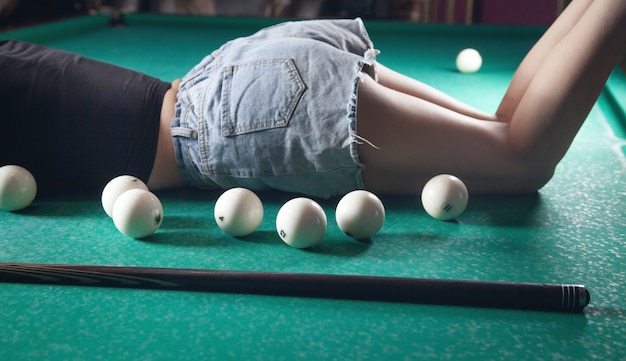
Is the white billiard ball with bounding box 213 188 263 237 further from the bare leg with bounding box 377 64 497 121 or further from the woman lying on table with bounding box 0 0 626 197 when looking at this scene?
the bare leg with bounding box 377 64 497 121

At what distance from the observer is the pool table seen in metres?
0.89

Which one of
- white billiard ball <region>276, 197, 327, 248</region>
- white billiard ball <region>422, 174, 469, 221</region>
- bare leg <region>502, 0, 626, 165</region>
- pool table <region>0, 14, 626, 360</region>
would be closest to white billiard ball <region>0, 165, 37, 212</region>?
pool table <region>0, 14, 626, 360</region>

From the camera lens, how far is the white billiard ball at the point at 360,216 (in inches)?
46.7

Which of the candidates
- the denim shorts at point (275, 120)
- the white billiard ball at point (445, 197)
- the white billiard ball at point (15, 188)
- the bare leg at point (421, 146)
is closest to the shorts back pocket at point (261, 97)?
the denim shorts at point (275, 120)

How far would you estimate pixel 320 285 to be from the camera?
1012 millimetres

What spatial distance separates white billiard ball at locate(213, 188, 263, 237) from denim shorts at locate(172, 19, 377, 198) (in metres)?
0.14

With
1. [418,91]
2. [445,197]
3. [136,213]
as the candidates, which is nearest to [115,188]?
[136,213]

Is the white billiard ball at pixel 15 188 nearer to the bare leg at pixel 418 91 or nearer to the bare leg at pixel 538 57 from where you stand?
the bare leg at pixel 418 91

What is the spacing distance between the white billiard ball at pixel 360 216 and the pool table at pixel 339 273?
3 cm

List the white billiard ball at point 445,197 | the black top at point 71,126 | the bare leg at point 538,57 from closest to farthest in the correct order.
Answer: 1. the white billiard ball at point 445,197
2. the black top at point 71,126
3. the bare leg at point 538,57

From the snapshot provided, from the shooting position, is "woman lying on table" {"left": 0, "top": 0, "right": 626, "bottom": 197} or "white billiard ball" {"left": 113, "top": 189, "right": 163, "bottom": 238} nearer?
"white billiard ball" {"left": 113, "top": 189, "right": 163, "bottom": 238}

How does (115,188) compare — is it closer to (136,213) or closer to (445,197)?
(136,213)

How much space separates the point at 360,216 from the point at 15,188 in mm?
682

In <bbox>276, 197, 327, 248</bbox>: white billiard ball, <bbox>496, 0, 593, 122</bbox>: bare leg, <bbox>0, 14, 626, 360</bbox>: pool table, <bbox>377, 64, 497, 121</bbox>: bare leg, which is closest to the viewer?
<bbox>0, 14, 626, 360</bbox>: pool table
